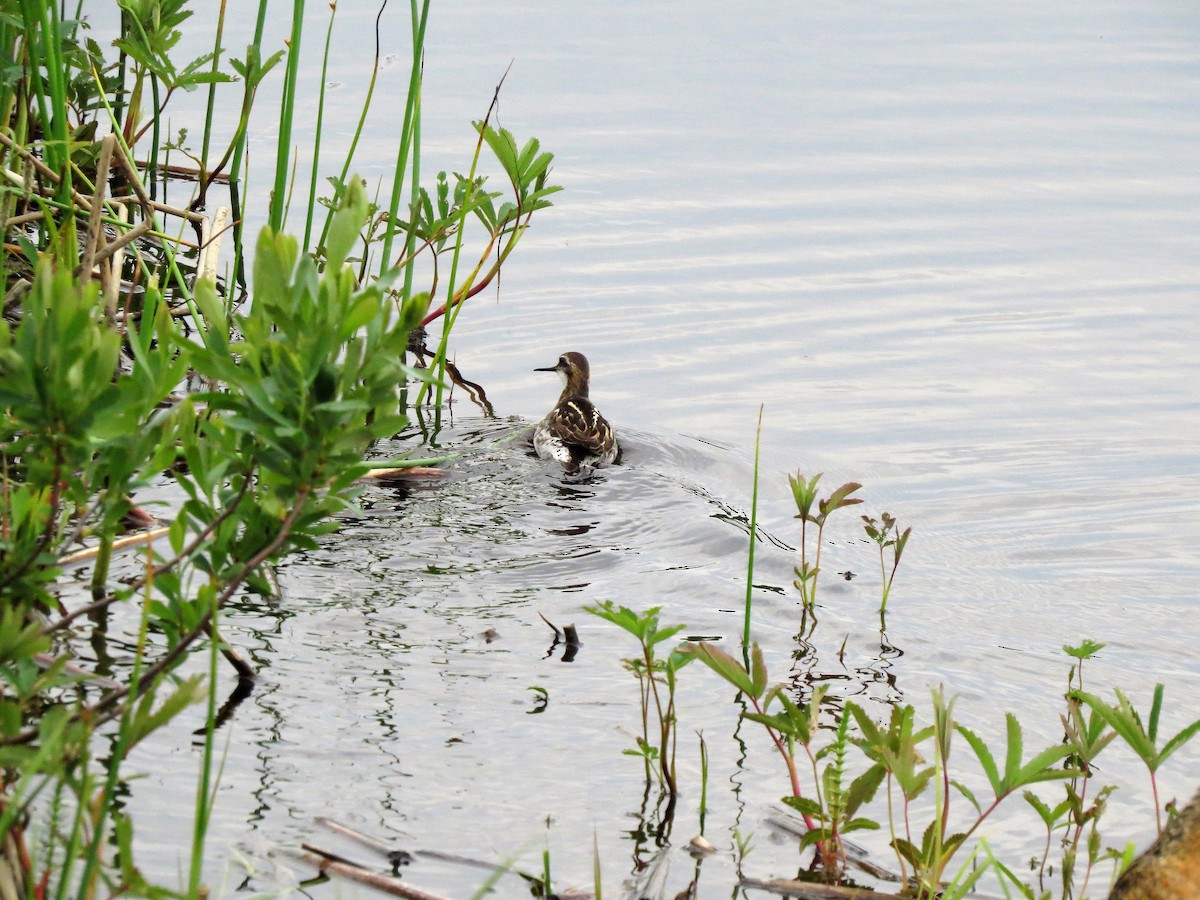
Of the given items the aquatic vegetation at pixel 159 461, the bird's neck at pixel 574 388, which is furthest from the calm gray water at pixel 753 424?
the aquatic vegetation at pixel 159 461

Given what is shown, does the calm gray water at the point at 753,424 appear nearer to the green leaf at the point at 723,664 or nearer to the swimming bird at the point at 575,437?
the swimming bird at the point at 575,437

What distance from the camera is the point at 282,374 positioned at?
10.3ft

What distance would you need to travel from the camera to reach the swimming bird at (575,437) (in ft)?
24.3

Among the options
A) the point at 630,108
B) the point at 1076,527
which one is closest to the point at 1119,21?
the point at 630,108

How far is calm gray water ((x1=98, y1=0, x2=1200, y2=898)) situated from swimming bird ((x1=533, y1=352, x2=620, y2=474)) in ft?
0.39

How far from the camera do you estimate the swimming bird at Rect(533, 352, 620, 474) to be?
7414 millimetres

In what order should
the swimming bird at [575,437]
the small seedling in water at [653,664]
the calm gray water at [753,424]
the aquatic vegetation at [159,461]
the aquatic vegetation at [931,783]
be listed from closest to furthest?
1. the aquatic vegetation at [159,461]
2. the aquatic vegetation at [931,783]
3. the small seedling in water at [653,664]
4. the calm gray water at [753,424]
5. the swimming bird at [575,437]

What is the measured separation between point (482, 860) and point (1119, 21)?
13.7 meters

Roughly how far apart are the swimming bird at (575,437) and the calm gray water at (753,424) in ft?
0.39

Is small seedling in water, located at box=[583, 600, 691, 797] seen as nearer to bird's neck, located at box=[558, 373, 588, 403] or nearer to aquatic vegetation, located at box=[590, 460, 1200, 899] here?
aquatic vegetation, located at box=[590, 460, 1200, 899]

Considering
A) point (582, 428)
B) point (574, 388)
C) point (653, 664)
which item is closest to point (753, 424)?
point (574, 388)

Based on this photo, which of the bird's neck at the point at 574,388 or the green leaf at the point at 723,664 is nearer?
the green leaf at the point at 723,664

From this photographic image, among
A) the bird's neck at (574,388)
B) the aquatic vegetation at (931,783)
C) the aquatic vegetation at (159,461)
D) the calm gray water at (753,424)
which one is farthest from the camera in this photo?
the bird's neck at (574,388)

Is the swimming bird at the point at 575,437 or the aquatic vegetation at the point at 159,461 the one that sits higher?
the aquatic vegetation at the point at 159,461
